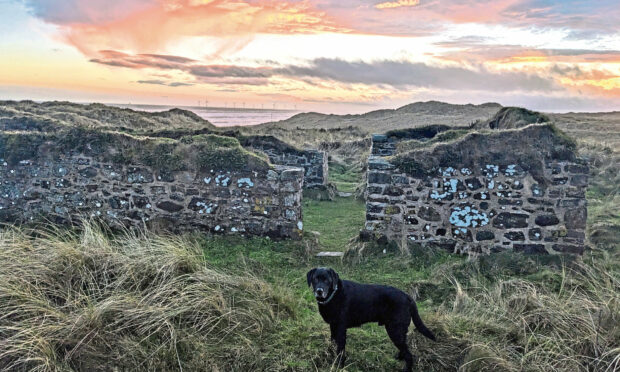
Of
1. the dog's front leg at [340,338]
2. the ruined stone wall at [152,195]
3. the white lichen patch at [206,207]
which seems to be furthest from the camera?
the white lichen patch at [206,207]

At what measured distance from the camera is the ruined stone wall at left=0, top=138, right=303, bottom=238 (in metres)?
8.16

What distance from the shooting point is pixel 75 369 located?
374cm

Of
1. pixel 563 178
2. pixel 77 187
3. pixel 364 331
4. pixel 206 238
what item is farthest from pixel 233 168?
pixel 563 178

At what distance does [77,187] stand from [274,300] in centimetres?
560

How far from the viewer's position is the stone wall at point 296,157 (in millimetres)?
14078

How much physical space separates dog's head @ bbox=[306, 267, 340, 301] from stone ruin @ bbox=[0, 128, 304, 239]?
4196 millimetres

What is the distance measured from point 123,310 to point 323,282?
6.72ft

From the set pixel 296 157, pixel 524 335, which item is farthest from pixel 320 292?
pixel 296 157

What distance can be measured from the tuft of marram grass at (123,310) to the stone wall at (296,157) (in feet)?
28.6

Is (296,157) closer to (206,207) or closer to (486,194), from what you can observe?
(206,207)

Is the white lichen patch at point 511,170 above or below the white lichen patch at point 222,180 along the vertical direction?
above

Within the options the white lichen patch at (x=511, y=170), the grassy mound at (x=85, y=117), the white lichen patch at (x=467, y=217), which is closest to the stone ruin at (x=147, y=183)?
the white lichen patch at (x=467, y=217)

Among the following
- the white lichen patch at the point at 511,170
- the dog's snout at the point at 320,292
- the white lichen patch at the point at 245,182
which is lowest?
the dog's snout at the point at 320,292

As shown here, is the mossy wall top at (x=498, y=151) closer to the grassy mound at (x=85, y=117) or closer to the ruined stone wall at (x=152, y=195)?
the ruined stone wall at (x=152, y=195)
